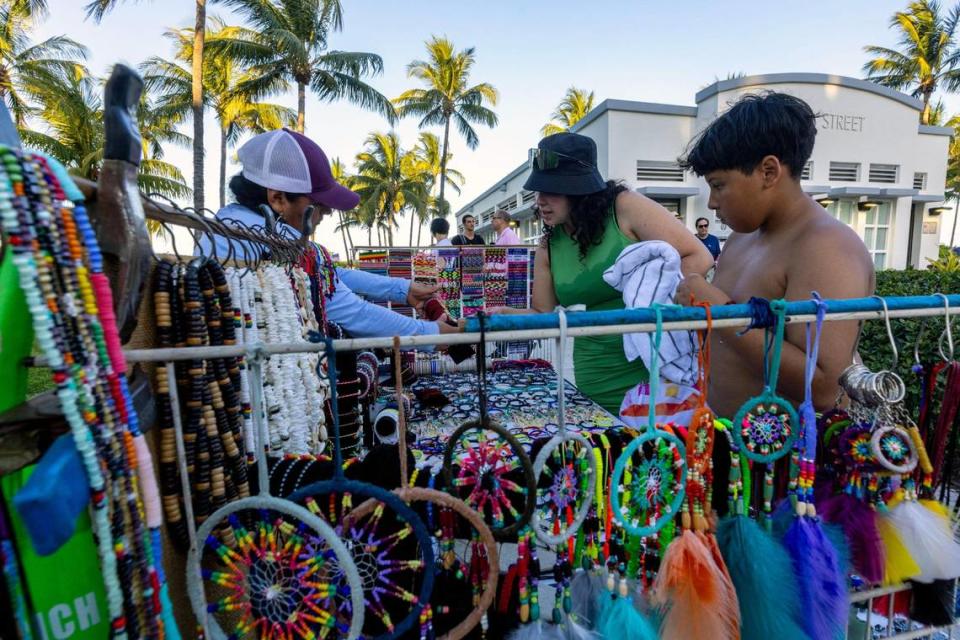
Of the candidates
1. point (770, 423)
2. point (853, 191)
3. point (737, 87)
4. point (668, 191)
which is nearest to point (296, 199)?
point (770, 423)

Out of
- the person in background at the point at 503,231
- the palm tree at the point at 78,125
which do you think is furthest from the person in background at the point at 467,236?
the palm tree at the point at 78,125

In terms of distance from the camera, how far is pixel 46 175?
21.0 inches

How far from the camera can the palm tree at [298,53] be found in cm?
1661

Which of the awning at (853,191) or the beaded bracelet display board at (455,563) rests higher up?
the awning at (853,191)

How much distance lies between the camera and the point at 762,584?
0.98m

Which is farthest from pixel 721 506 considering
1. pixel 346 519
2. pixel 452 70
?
pixel 452 70

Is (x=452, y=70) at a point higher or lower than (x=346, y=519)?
higher

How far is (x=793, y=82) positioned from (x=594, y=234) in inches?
614

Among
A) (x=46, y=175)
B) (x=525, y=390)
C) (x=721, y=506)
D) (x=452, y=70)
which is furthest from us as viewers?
(x=452, y=70)

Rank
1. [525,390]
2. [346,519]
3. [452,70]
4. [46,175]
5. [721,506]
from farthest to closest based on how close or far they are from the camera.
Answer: [452,70] < [525,390] < [721,506] < [346,519] < [46,175]

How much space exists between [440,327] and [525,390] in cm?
114

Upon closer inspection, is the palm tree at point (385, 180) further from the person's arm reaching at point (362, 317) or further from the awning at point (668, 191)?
the person's arm reaching at point (362, 317)

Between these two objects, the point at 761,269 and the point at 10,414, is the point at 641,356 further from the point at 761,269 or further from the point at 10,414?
the point at 10,414

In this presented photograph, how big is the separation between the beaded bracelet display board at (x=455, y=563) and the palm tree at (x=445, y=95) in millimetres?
23828
